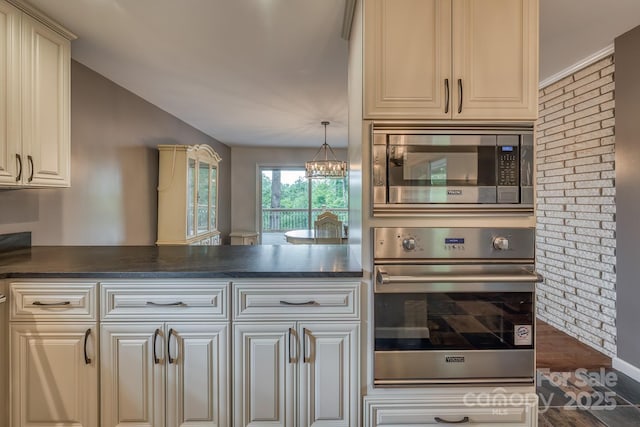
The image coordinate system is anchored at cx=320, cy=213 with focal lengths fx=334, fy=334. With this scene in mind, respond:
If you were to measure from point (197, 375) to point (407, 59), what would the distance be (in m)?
1.69

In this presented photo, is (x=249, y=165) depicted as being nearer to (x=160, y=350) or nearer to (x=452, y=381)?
(x=160, y=350)

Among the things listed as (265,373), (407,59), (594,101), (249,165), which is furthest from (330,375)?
(249,165)

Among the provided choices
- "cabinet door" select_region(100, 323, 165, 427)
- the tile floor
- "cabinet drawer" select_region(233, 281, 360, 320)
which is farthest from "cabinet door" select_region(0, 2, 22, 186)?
the tile floor

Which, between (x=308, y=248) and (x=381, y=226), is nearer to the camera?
(x=381, y=226)

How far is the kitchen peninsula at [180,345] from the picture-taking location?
1.49 m

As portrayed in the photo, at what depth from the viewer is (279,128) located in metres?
4.85

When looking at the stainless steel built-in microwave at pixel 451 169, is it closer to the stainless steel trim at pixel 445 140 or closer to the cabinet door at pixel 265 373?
the stainless steel trim at pixel 445 140

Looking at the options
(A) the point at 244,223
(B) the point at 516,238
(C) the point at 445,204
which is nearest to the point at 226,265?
(C) the point at 445,204

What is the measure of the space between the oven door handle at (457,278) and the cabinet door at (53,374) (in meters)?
1.31

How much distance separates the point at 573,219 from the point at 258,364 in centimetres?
299

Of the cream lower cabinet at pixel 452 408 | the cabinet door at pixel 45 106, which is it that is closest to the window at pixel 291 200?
the cabinet door at pixel 45 106

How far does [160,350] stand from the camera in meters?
1.50

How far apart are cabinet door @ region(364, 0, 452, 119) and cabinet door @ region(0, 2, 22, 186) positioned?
5.91ft

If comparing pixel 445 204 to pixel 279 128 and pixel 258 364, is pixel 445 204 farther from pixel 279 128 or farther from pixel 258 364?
pixel 279 128
